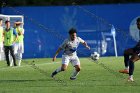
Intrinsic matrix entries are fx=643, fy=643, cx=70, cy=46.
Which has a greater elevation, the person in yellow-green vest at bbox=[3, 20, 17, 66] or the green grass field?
the person in yellow-green vest at bbox=[3, 20, 17, 66]

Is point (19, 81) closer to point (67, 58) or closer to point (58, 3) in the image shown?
point (67, 58)

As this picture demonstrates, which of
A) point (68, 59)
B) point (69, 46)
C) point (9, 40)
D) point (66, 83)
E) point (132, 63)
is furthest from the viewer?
point (9, 40)

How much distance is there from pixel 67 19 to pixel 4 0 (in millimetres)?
5272

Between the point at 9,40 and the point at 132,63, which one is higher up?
the point at 9,40

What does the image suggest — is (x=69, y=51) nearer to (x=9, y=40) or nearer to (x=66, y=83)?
(x=66, y=83)

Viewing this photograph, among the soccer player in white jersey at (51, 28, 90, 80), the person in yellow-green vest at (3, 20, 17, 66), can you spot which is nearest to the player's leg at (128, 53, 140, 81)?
the soccer player in white jersey at (51, 28, 90, 80)

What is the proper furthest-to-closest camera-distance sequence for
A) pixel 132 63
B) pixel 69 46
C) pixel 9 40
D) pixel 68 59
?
pixel 9 40 → pixel 68 59 → pixel 69 46 → pixel 132 63

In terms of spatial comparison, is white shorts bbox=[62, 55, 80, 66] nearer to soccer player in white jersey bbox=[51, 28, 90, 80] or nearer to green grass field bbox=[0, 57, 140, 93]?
soccer player in white jersey bbox=[51, 28, 90, 80]

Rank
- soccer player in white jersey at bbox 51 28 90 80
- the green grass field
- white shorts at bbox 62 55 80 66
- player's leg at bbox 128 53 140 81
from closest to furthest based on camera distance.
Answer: the green grass field < player's leg at bbox 128 53 140 81 < soccer player in white jersey at bbox 51 28 90 80 < white shorts at bbox 62 55 80 66

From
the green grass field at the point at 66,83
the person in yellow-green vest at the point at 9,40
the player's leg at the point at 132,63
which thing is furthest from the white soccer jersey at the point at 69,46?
the person in yellow-green vest at the point at 9,40

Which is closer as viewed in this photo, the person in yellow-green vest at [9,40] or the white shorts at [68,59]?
the white shorts at [68,59]

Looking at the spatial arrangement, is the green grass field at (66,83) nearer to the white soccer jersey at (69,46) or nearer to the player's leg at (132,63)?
the player's leg at (132,63)

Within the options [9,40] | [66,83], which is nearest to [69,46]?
[66,83]


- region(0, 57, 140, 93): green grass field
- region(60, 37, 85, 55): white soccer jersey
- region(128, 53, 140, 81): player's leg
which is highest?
region(60, 37, 85, 55): white soccer jersey
